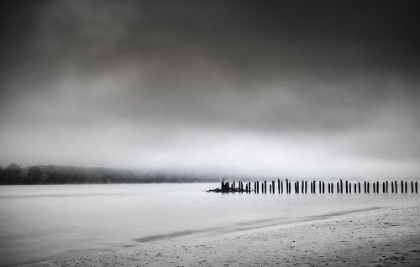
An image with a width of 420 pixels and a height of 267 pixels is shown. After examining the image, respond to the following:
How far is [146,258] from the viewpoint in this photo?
1152cm

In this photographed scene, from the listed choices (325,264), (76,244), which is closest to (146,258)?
(325,264)

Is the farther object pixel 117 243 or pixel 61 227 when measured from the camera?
pixel 61 227

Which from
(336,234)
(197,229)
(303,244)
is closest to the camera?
(303,244)

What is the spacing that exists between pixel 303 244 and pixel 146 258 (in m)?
Result: 5.81

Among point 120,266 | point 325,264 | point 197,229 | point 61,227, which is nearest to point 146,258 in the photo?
point 120,266

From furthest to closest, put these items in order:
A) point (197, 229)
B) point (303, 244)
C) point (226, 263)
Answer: point (197, 229)
point (303, 244)
point (226, 263)

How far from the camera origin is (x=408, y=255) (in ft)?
32.4

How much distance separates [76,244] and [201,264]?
9.09 meters

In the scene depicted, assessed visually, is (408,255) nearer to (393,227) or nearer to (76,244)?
(393,227)

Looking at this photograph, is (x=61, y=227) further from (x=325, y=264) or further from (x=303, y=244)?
(x=325, y=264)

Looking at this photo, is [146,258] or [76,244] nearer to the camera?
[146,258]

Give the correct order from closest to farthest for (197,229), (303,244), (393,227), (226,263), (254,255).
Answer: (226,263) → (254,255) → (303,244) → (393,227) → (197,229)

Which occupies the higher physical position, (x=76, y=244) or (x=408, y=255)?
(x=408, y=255)

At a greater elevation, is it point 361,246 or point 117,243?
point 361,246
